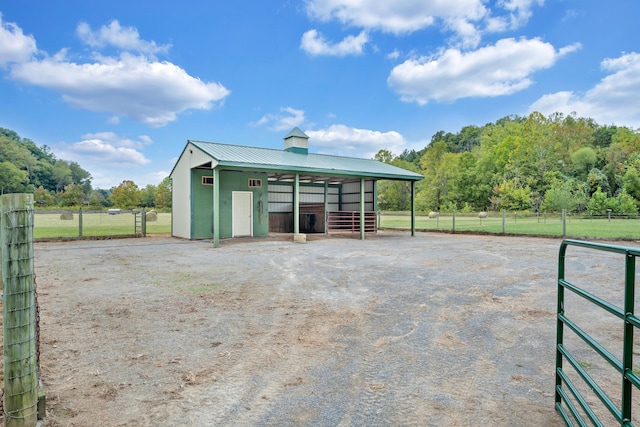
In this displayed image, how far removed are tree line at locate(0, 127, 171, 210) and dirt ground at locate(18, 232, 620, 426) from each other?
35964 mm

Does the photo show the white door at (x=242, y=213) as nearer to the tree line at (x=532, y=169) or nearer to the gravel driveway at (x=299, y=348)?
the gravel driveway at (x=299, y=348)

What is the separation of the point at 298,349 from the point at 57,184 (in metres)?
87.0

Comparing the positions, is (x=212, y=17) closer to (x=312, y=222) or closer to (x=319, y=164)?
(x=319, y=164)

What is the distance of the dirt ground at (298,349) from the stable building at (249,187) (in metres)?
7.26

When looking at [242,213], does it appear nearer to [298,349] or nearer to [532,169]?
[298,349]

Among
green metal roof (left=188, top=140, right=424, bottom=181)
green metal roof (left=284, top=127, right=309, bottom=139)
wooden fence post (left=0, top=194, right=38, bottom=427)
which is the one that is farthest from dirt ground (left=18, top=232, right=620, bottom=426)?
green metal roof (left=284, top=127, right=309, bottom=139)

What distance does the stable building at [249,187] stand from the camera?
1367 centimetres

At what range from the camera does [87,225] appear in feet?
49.4

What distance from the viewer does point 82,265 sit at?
8.09 metres

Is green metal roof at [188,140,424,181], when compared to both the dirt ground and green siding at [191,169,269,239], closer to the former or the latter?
green siding at [191,169,269,239]

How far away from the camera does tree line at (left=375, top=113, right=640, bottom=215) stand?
3616 centimetres

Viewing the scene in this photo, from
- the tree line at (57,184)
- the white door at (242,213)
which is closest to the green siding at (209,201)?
the white door at (242,213)

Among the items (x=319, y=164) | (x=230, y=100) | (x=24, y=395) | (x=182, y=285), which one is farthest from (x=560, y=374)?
(x=230, y=100)

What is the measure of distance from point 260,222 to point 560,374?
1443 cm
